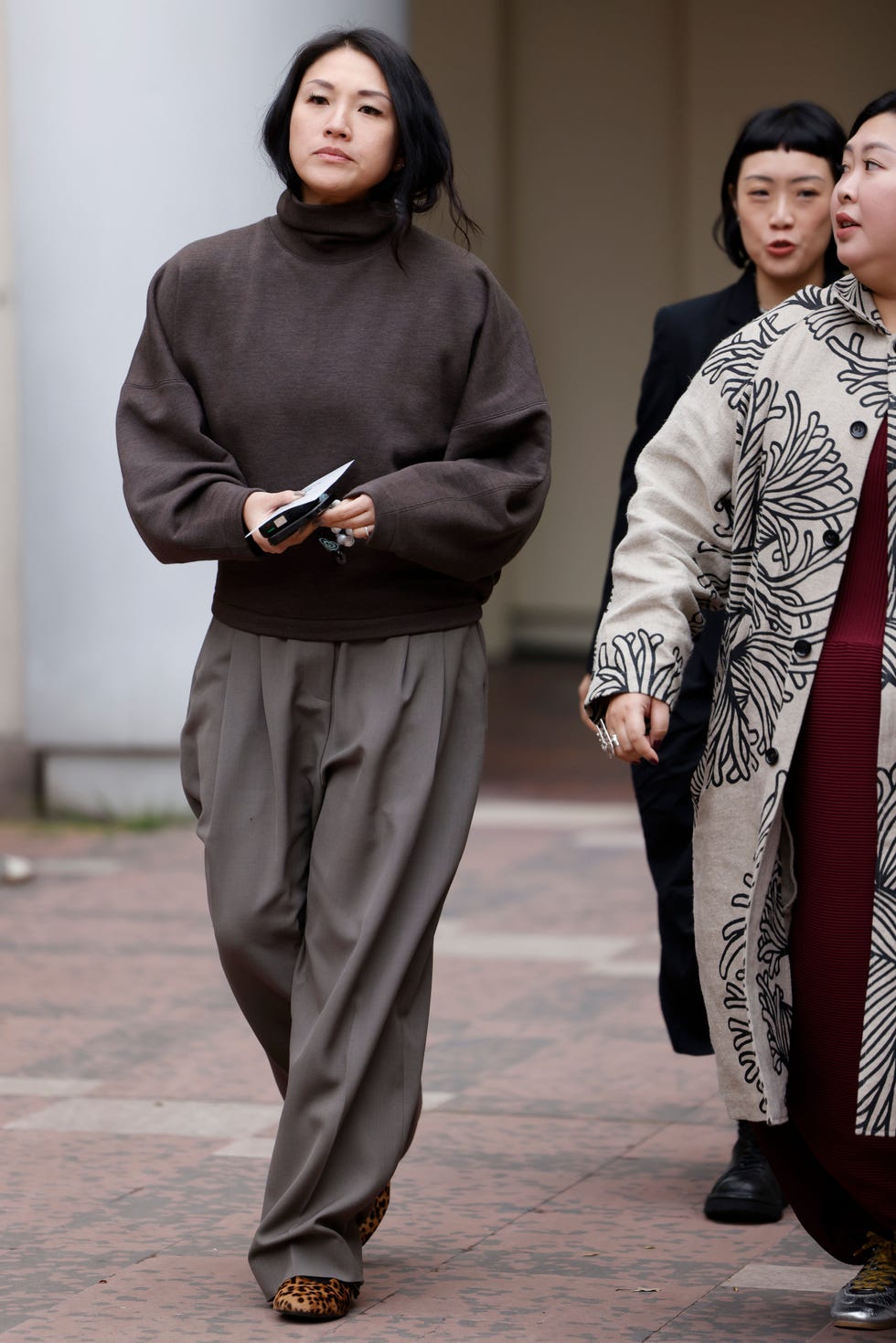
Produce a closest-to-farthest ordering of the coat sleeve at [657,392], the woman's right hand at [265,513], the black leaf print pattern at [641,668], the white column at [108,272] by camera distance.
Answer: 1. the black leaf print pattern at [641,668]
2. the woman's right hand at [265,513]
3. the coat sleeve at [657,392]
4. the white column at [108,272]

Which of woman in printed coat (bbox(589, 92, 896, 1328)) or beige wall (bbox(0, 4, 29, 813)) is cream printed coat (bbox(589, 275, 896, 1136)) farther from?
beige wall (bbox(0, 4, 29, 813))

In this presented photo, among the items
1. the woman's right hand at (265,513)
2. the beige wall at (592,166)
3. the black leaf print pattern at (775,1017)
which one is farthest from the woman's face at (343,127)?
the beige wall at (592,166)

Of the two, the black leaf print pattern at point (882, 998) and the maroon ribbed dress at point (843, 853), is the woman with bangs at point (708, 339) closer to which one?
the maroon ribbed dress at point (843, 853)

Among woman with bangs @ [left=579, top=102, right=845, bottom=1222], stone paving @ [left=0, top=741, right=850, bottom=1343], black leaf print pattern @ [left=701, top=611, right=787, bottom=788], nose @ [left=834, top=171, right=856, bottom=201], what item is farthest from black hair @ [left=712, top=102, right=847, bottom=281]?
stone paving @ [left=0, top=741, right=850, bottom=1343]

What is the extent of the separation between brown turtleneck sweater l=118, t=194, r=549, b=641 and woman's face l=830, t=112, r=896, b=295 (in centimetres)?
61

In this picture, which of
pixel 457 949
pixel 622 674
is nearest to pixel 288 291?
pixel 622 674

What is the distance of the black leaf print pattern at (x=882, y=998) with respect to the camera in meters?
3.32

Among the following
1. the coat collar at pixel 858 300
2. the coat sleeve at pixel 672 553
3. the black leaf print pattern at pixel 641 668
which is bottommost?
the black leaf print pattern at pixel 641 668

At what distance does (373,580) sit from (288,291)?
0.48 metres

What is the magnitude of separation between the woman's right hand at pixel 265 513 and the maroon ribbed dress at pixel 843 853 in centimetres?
80

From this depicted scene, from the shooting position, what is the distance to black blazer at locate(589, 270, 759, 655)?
448 cm

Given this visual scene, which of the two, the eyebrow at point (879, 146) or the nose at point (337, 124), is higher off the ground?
the nose at point (337, 124)

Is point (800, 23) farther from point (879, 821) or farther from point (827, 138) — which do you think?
point (879, 821)

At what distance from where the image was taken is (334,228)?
3.76m
